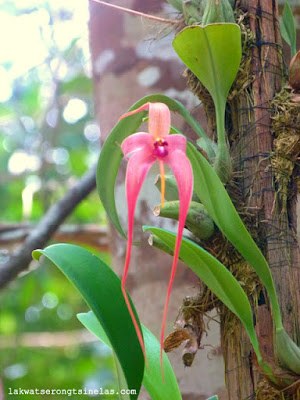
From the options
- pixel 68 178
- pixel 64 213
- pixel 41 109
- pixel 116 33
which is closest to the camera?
pixel 116 33

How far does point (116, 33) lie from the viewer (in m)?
1.24

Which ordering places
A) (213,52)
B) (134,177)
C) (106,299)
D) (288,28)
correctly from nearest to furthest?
(134,177)
(106,299)
(213,52)
(288,28)

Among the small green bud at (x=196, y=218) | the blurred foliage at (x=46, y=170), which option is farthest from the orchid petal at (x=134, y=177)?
the blurred foliage at (x=46, y=170)

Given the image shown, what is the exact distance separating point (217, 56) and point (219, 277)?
0.84ft

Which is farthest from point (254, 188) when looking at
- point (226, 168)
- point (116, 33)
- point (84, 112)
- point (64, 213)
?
point (84, 112)

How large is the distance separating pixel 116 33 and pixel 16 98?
1535 mm

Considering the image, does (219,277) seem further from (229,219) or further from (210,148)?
(210,148)

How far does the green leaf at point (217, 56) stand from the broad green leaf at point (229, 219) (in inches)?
4.1

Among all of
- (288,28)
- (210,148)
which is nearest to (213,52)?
(210,148)

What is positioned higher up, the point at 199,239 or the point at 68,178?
the point at 68,178

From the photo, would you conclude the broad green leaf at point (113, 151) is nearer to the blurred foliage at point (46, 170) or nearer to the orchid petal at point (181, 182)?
the orchid petal at point (181, 182)

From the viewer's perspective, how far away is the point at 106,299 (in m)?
0.49

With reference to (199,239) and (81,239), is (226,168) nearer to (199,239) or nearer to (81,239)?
(199,239)

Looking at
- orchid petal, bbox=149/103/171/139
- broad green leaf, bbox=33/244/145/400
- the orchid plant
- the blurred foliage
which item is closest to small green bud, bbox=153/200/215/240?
the orchid plant
